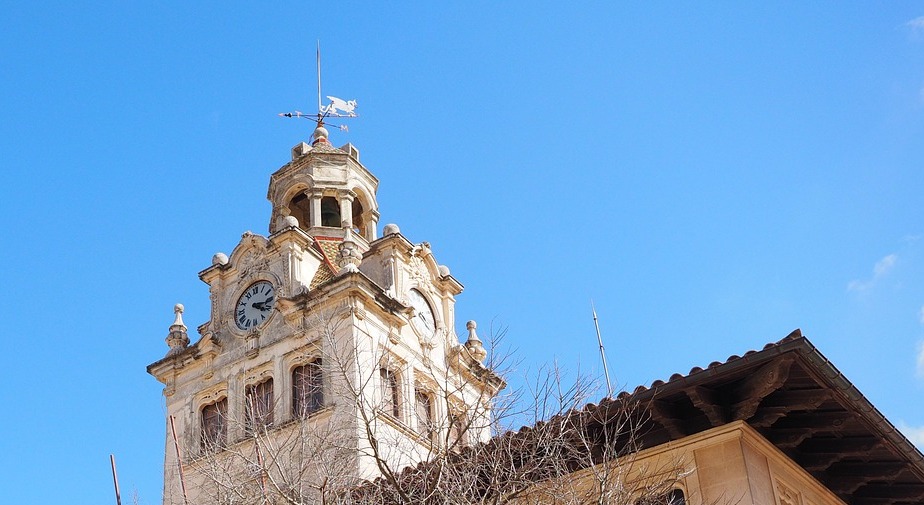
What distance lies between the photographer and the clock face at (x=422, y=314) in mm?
42438

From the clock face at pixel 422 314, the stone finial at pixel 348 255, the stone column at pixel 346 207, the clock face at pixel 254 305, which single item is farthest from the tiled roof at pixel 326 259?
the clock face at pixel 422 314

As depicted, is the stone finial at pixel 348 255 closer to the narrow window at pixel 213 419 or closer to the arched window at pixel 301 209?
the arched window at pixel 301 209

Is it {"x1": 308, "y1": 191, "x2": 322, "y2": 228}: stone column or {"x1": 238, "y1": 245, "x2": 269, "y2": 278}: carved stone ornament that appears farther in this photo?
{"x1": 308, "y1": 191, "x2": 322, "y2": 228}: stone column

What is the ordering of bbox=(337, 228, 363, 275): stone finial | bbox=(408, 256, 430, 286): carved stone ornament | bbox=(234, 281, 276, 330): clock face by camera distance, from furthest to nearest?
bbox=(408, 256, 430, 286): carved stone ornament < bbox=(234, 281, 276, 330): clock face < bbox=(337, 228, 363, 275): stone finial

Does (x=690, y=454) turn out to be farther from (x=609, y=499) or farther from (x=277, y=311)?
(x=277, y=311)

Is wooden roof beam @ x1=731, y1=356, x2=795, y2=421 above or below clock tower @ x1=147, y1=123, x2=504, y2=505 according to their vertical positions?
below

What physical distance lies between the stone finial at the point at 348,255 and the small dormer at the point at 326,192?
3208 mm

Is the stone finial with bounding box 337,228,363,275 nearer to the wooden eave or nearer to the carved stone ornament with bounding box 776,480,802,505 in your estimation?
the wooden eave

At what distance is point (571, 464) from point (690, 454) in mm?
1945

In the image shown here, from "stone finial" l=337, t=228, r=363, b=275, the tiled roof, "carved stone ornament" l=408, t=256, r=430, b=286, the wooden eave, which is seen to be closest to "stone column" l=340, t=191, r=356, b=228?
the tiled roof

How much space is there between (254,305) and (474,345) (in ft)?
27.0

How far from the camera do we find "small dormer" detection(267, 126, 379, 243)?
153 feet

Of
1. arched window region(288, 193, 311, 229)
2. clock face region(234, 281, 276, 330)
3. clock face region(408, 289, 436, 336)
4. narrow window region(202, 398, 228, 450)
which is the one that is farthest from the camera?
arched window region(288, 193, 311, 229)

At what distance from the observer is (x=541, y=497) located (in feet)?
57.2
